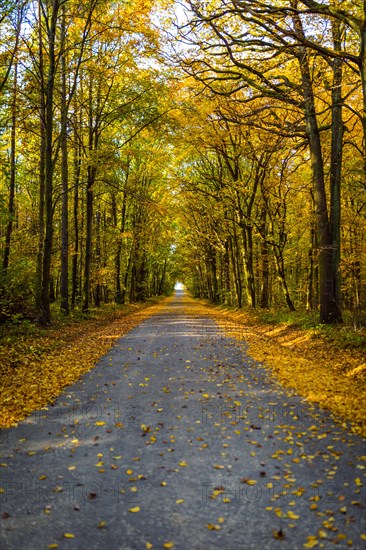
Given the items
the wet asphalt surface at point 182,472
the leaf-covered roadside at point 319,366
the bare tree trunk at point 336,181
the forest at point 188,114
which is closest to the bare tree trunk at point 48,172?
the forest at point 188,114

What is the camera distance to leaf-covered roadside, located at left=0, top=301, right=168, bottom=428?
7.04m

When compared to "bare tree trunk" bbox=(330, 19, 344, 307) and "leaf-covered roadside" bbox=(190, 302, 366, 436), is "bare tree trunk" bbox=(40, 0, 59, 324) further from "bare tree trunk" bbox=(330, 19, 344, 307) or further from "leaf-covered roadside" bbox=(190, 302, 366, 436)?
"bare tree trunk" bbox=(330, 19, 344, 307)

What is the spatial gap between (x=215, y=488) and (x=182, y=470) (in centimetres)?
53

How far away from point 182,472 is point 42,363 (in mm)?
6249

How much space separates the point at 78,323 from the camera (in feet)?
58.1

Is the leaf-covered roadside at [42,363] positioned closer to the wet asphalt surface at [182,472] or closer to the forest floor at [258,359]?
the forest floor at [258,359]

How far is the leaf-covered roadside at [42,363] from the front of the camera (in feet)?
23.1

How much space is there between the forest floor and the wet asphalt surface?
42 cm

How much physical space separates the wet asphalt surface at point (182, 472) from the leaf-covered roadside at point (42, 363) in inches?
16.7

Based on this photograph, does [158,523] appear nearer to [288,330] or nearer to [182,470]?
[182,470]

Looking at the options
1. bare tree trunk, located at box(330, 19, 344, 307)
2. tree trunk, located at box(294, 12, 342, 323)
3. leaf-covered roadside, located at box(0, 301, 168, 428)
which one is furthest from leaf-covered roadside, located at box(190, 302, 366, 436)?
leaf-covered roadside, located at box(0, 301, 168, 428)

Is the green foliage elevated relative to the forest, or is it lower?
lower

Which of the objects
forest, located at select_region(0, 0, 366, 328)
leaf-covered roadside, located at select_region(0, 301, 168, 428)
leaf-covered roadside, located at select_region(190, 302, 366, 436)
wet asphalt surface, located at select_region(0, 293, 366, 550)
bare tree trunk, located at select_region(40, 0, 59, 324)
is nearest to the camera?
wet asphalt surface, located at select_region(0, 293, 366, 550)

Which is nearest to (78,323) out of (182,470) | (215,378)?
(215,378)
